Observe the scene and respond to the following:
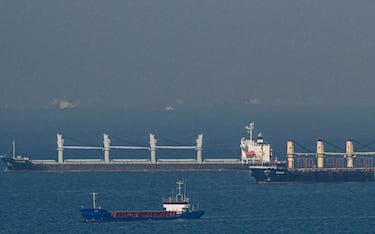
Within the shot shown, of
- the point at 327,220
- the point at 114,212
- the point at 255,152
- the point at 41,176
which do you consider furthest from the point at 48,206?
the point at 255,152

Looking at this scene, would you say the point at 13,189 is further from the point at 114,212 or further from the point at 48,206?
the point at 114,212

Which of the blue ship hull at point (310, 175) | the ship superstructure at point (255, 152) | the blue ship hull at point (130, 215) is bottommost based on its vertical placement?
the blue ship hull at point (130, 215)

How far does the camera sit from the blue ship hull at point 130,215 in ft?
431

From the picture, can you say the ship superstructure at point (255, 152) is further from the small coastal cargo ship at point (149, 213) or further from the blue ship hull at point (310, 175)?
the small coastal cargo ship at point (149, 213)

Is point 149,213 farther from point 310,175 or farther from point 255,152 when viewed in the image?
point 255,152

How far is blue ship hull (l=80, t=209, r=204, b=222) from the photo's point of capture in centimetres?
13138

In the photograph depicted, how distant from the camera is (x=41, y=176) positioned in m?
179

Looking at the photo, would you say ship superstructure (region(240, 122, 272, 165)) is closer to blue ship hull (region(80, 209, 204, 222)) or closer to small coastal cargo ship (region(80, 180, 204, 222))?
small coastal cargo ship (region(80, 180, 204, 222))

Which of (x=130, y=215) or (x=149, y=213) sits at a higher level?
(x=149, y=213)

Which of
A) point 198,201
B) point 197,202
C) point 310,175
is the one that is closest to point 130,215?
point 197,202

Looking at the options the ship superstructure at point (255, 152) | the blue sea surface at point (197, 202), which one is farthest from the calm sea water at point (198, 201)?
the ship superstructure at point (255, 152)

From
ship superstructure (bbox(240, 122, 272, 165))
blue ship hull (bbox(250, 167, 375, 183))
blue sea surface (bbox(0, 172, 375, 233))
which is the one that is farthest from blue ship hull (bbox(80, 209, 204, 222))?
ship superstructure (bbox(240, 122, 272, 165))

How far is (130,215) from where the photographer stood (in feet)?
434

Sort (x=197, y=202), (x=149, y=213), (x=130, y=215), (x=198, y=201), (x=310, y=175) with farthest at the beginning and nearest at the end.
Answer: (x=310, y=175) → (x=198, y=201) → (x=197, y=202) → (x=149, y=213) → (x=130, y=215)
